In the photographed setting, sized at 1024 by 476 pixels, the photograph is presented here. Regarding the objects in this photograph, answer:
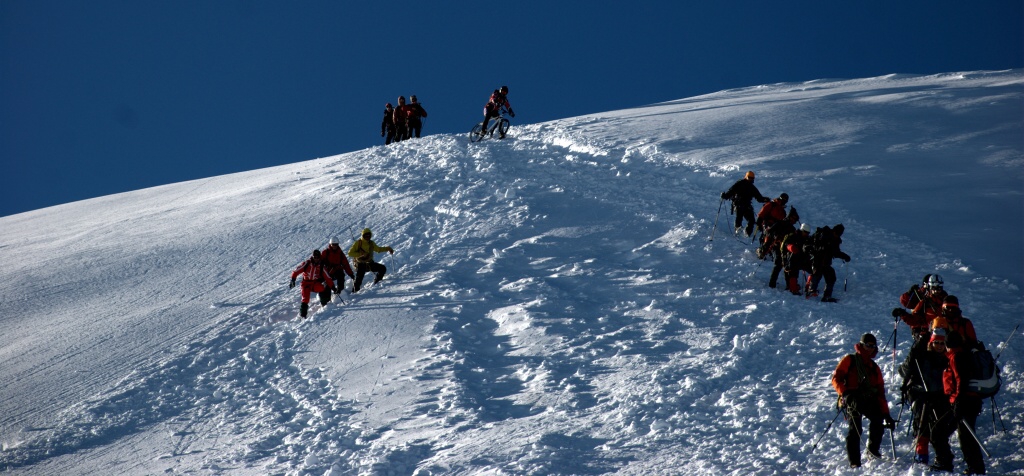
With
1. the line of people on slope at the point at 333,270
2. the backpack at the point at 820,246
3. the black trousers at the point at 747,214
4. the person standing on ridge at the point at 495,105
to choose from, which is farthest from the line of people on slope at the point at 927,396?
the person standing on ridge at the point at 495,105

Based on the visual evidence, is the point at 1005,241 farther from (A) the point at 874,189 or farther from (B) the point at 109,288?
(B) the point at 109,288

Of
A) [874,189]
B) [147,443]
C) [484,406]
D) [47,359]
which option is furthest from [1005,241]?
[47,359]

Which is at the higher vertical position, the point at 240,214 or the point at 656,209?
the point at 240,214

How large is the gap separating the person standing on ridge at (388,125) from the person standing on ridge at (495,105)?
3562 millimetres

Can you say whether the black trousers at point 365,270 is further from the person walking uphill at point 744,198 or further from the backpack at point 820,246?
the backpack at point 820,246

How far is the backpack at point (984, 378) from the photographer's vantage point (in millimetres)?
6781

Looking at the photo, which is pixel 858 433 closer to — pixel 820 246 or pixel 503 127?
pixel 820 246

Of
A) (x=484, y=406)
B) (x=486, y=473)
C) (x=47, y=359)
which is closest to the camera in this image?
(x=486, y=473)

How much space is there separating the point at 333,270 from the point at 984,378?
9.34 m

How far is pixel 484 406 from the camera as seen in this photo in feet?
30.8

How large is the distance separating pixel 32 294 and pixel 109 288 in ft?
5.34

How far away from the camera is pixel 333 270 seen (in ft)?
42.7

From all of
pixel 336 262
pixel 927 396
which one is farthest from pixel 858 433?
pixel 336 262

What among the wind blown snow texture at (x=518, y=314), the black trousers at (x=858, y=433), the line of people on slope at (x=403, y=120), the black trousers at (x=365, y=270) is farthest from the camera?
the line of people on slope at (x=403, y=120)
